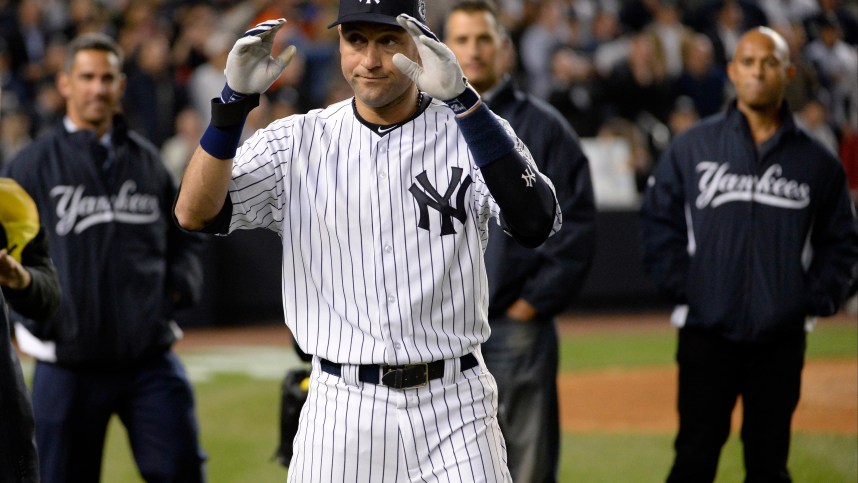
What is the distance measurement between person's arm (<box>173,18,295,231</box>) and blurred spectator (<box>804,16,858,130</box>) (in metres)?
14.0

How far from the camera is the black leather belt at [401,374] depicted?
11.6 ft

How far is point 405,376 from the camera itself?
353 cm

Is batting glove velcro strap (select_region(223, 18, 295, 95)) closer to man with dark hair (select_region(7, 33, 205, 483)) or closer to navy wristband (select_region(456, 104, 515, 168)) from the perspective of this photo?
navy wristband (select_region(456, 104, 515, 168))

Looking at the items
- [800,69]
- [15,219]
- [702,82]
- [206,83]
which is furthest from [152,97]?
[15,219]

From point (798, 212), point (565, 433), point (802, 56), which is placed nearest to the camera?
point (798, 212)

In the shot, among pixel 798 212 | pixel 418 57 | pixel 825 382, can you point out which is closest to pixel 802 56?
pixel 825 382

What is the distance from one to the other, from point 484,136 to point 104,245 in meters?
2.86

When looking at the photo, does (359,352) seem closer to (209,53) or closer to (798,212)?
(798,212)

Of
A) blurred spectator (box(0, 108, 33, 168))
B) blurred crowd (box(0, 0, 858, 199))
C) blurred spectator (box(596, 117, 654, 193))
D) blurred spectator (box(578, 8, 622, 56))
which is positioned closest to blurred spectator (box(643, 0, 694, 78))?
blurred crowd (box(0, 0, 858, 199))

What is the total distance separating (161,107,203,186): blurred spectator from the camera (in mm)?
13352

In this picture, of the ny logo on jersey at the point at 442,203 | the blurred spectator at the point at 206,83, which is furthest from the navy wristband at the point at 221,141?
the blurred spectator at the point at 206,83

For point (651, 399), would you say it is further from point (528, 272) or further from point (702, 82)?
point (702, 82)

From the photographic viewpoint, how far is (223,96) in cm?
334

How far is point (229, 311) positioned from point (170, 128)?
2504 millimetres
